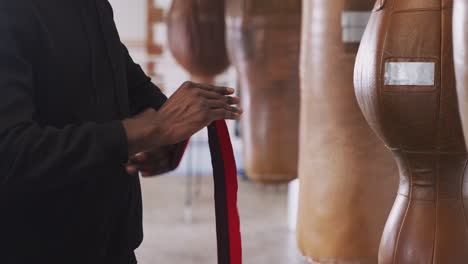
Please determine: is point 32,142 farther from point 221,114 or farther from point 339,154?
point 339,154

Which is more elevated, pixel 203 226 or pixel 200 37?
pixel 200 37

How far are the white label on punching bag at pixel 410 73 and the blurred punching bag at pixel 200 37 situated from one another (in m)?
1.84

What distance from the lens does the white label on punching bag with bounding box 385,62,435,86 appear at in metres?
1.29

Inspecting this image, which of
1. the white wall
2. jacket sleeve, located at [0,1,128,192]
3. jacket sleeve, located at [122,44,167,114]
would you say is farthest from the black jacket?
the white wall

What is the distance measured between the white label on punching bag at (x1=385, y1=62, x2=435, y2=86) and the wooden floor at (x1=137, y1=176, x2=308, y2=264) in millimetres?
1275

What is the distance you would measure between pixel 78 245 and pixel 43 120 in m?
0.22

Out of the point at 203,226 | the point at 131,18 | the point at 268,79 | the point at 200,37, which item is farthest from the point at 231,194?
the point at 131,18

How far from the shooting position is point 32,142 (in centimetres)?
87

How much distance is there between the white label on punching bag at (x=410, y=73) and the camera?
129 centimetres

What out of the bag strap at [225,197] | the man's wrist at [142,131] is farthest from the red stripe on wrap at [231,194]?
the man's wrist at [142,131]

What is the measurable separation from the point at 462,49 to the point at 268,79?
1620 millimetres

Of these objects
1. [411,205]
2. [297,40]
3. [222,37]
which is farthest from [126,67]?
[222,37]

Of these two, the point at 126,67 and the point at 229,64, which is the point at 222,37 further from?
the point at 126,67

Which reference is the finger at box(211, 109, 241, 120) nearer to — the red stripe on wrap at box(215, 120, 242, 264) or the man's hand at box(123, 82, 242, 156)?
the man's hand at box(123, 82, 242, 156)
